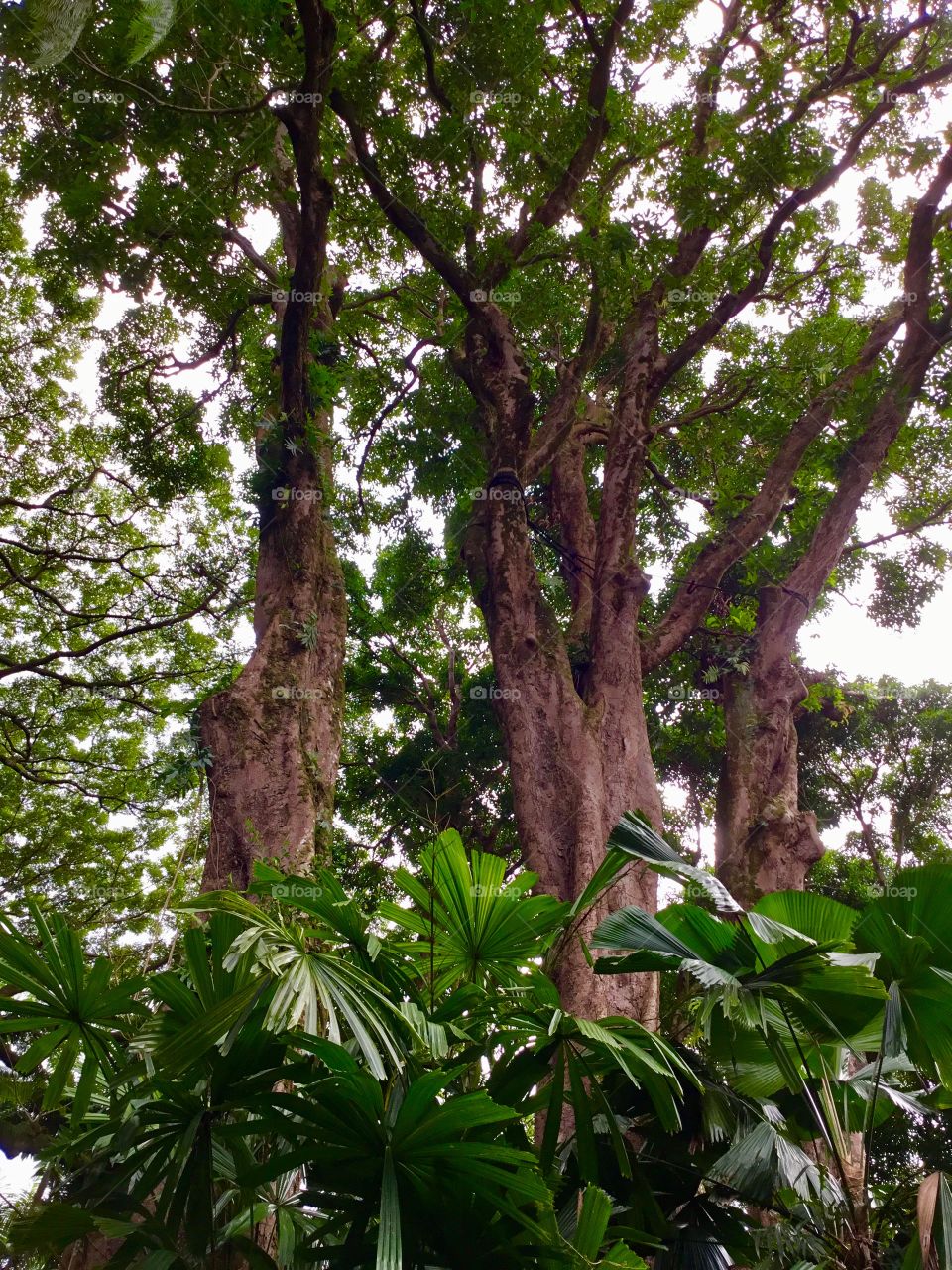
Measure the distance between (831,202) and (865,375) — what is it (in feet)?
8.32

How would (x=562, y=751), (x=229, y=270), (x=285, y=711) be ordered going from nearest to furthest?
1. (x=285, y=711)
2. (x=562, y=751)
3. (x=229, y=270)

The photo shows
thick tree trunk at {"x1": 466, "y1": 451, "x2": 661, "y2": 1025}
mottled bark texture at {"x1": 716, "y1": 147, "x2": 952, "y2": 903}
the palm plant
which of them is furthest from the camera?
mottled bark texture at {"x1": 716, "y1": 147, "x2": 952, "y2": 903}

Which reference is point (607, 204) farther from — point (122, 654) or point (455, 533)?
point (122, 654)

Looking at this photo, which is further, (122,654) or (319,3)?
(122,654)

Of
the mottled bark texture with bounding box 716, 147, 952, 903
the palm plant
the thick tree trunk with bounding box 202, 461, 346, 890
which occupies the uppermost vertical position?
the mottled bark texture with bounding box 716, 147, 952, 903

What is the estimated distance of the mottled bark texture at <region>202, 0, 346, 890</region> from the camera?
4.43 m

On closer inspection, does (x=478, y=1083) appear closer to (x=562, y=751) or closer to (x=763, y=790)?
(x=562, y=751)

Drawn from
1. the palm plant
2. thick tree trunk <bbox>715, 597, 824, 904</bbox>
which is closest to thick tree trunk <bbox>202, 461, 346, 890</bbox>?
the palm plant

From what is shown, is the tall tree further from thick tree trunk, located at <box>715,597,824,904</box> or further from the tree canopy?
thick tree trunk, located at <box>715,597,824,904</box>

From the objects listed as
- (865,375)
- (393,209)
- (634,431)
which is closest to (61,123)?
(393,209)

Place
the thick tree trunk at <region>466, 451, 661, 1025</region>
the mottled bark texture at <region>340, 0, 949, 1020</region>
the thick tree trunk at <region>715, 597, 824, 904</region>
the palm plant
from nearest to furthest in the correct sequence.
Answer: the palm plant
the thick tree trunk at <region>466, 451, 661, 1025</region>
the mottled bark texture at <region>340, 0, 949, 1020</region>
the thick tree trunk at <region>715, 597, 824, 904</region>

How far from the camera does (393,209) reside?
6.73m

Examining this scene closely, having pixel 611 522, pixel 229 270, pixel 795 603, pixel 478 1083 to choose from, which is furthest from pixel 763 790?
pixel 229 270

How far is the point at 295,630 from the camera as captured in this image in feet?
17.1
